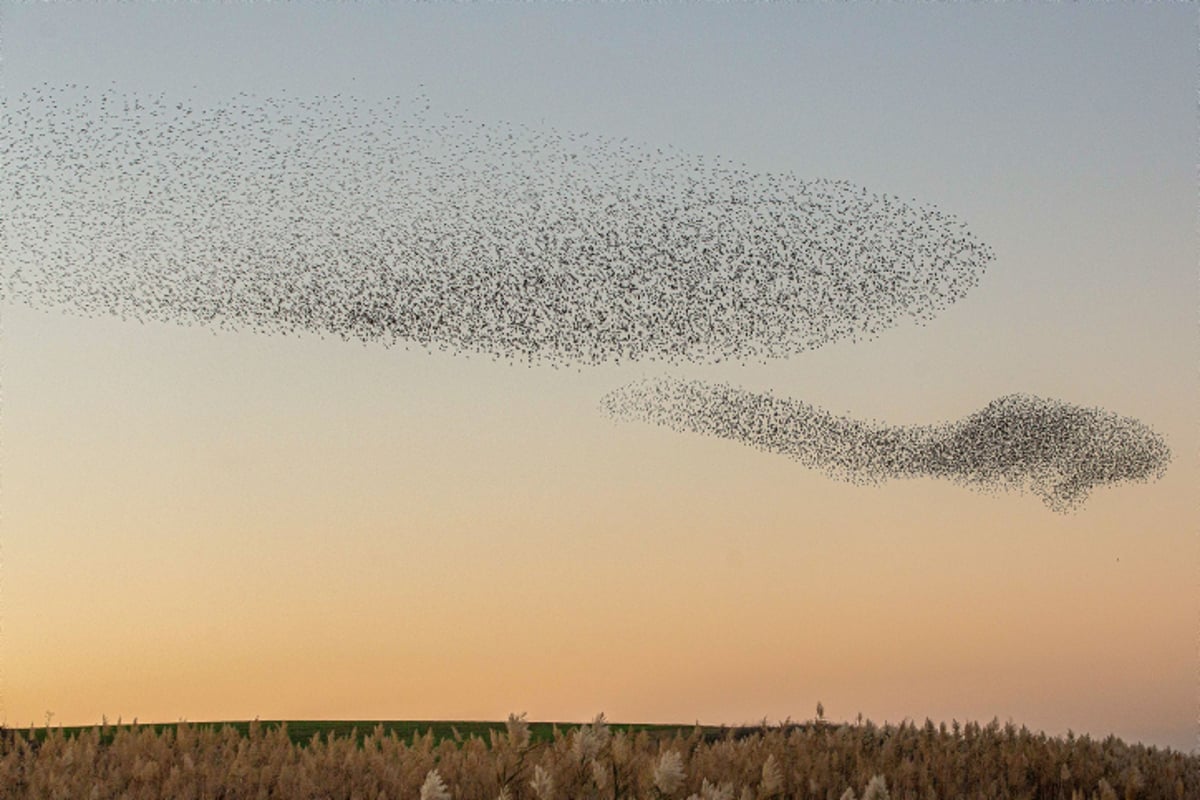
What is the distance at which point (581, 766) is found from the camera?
7.56 meters

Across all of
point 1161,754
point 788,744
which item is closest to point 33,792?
point 788,744

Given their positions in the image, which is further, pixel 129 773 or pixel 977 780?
pixel 977 780

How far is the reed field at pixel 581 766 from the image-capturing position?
8.09m

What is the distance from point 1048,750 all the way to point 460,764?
18.0 ft

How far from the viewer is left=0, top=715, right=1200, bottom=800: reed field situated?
26.6 ft

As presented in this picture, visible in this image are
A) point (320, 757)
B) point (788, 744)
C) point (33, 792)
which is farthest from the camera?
point (788, 744)

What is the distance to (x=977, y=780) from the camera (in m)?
9.97

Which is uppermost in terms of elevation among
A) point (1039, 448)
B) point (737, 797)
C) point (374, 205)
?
point (374, 205)

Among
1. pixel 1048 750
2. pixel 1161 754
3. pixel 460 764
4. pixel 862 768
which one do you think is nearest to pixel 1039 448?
pixel 1161 754

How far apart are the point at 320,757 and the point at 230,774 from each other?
0.67 metres

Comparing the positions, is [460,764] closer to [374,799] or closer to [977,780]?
[374,799]

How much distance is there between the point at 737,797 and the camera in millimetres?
8844

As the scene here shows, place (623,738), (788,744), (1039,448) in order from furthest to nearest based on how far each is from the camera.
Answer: (1039,448) < (788,744) < (623,738)

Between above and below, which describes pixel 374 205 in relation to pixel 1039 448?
above
